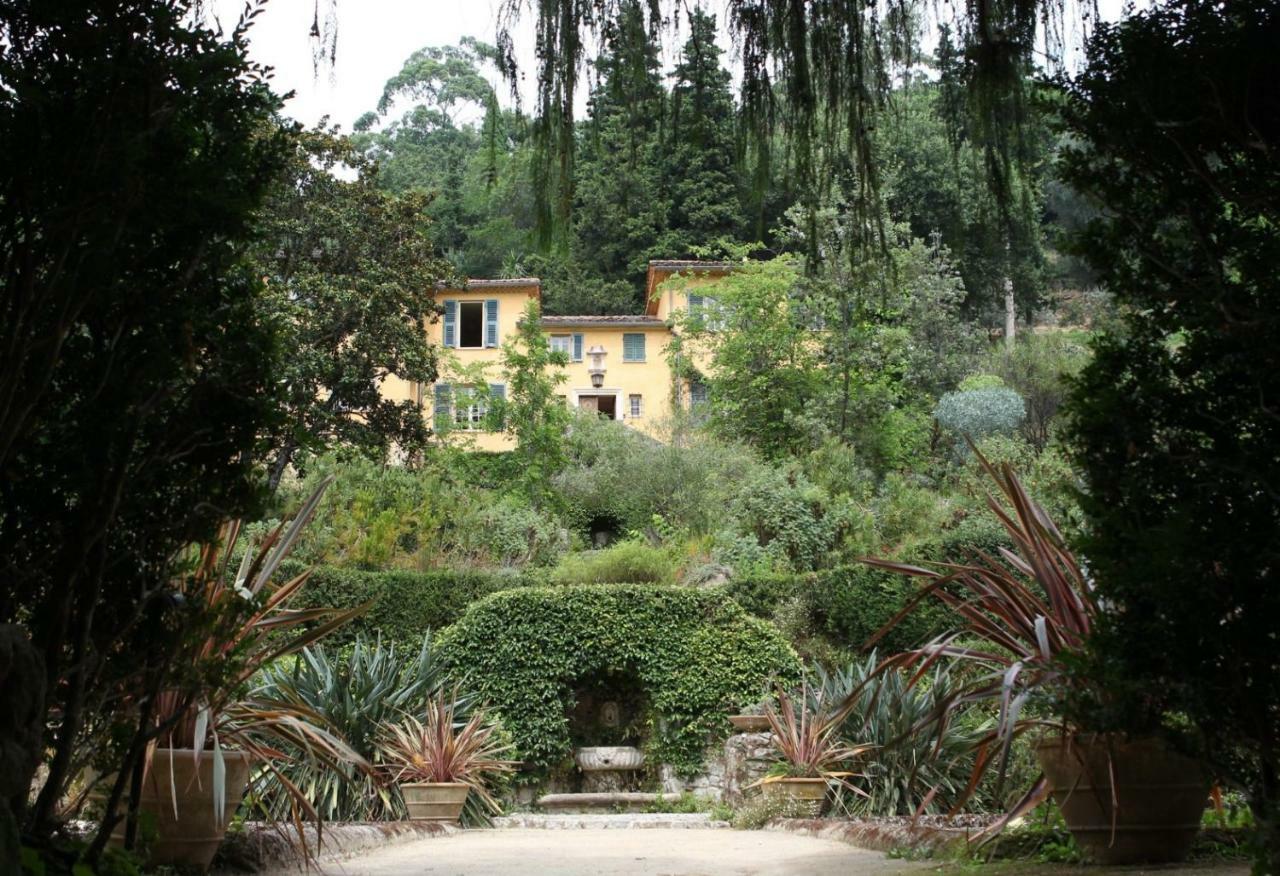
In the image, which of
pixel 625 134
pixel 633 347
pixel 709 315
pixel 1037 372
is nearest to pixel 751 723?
pixel 625 134

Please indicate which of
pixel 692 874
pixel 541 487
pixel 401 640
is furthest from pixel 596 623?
pixel 541 487

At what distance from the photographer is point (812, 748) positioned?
7766mm

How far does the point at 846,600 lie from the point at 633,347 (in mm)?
18373

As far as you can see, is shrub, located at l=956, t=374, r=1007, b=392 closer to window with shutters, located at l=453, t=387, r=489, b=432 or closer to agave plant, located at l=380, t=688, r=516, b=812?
window with shutters, located at l=453, t=387, r=489, b=432

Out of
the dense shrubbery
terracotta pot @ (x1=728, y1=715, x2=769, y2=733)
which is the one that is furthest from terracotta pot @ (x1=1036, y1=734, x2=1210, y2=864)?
the dense shrubbery

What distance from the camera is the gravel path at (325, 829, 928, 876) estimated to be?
4.52 meters

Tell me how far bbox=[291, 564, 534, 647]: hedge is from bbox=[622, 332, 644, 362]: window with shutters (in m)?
17.0

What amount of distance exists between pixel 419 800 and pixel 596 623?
148 inches

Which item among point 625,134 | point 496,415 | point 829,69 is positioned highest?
point 496,415

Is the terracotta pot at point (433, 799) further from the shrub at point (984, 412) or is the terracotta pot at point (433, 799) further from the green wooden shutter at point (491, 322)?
the green wooden shutter at point (491, 322)

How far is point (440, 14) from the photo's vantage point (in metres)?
3.25

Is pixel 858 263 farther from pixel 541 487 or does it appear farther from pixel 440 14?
pixel 541 487

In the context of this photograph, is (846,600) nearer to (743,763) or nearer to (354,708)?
(743,763)

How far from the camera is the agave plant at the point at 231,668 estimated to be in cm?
293
